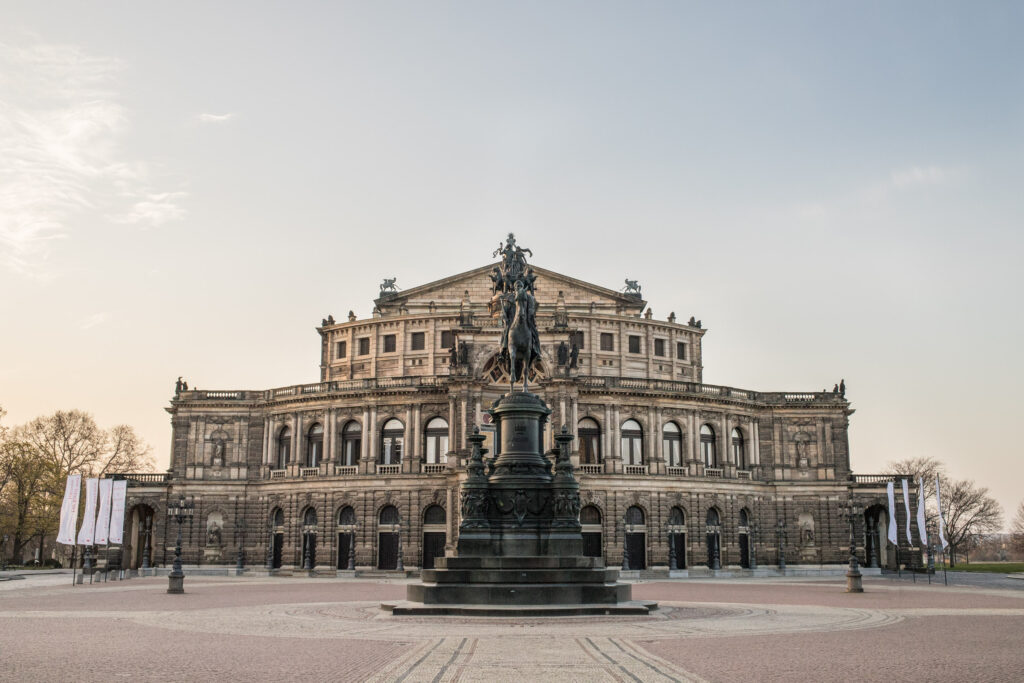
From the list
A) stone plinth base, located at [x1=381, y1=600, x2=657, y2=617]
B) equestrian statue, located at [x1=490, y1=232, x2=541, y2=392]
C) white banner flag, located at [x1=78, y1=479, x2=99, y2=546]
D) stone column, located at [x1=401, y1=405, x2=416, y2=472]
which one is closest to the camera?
stone plinth base, located at [x1=381, y1=600, x2=657, y2=617]

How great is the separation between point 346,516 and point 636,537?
72.4 feet

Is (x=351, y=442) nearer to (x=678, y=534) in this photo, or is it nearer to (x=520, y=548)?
(x=678, y=534)

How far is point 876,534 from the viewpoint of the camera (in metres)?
77.4

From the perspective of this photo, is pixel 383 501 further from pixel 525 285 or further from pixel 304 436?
pixel 525 285

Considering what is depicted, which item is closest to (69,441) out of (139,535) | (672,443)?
(139,535)

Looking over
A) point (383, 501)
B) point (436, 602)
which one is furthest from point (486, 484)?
point (383, 501)

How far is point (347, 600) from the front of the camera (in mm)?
37281

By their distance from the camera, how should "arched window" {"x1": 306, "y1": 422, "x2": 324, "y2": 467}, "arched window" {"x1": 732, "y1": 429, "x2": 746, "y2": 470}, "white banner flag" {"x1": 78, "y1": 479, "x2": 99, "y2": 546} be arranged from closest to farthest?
"white banner flag" {"x1": 78, "y1": 479, "x2": 99, "y2": 546}
"arched window" {"x1": 306, "y1": 422, "x2": 324, "y2": 467}
"arched window" {"x1": 732, "y1": 429, "x2": 746, "y2": 470}

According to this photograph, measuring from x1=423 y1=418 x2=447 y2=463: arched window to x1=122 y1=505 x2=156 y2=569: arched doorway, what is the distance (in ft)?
78.5

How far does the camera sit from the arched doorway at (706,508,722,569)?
232 feet

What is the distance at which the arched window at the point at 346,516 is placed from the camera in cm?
7156

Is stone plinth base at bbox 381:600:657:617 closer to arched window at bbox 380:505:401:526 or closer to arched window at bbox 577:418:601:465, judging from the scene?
arched window at bbox 577:418:601:465

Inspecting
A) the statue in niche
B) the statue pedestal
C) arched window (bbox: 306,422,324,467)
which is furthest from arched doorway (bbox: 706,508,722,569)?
the statue pedestal

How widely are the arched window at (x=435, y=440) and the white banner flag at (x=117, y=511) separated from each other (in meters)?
23.0
